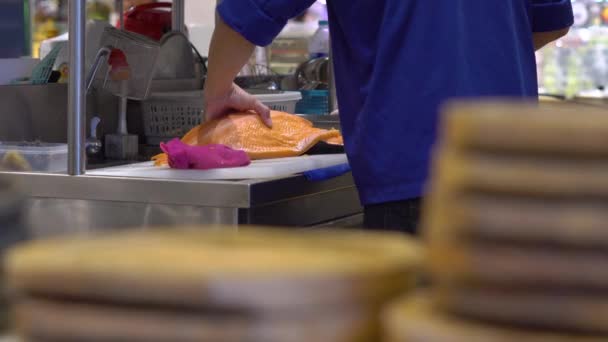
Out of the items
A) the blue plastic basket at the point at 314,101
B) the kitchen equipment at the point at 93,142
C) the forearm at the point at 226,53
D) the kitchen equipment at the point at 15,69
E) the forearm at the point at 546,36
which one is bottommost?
the kitchen equipment at the point at 93,142

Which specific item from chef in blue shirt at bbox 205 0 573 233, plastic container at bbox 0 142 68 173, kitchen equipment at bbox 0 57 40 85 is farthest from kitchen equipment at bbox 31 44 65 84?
chef in blue shirt at bbox 205 0 573 233

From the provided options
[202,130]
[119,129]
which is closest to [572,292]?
[202,130]

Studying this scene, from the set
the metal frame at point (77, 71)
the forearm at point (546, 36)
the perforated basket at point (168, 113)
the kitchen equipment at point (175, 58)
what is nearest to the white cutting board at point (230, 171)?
the metal frame at point (77, 71)

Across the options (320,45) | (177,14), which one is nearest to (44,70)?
(177,14)

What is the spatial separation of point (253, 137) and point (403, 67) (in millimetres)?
769

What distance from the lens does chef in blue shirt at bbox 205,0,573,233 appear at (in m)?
2.15

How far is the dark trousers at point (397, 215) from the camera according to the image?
2188mm

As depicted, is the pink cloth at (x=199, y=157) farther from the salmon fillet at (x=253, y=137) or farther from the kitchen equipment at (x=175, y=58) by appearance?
the kitchen equipment at (x=175, y=58)

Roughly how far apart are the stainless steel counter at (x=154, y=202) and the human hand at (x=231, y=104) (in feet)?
1.07

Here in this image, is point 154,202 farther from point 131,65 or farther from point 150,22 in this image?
point 150,22

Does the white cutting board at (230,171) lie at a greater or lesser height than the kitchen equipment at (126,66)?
lesser

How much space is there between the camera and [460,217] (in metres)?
0.73

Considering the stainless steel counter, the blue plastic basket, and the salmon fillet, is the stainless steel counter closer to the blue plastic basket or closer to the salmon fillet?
the salmon fillet

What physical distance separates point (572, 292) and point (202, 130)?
2166 mm
